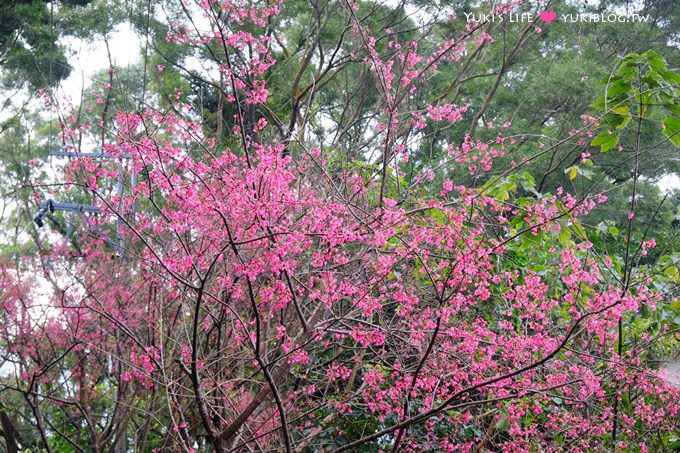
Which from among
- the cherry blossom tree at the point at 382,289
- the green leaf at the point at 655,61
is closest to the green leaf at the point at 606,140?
the cherry blossom tree at the point at 382,289

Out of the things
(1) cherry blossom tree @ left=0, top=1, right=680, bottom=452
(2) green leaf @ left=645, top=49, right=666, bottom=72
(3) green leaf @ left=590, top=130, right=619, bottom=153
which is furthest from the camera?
(1) cherry blossom tree @ left=0, top=1, right=680, bottom=452

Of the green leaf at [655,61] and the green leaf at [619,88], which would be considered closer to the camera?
the green leaf at [655,61]

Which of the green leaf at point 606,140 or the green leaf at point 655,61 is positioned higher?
the green leaf at point 655,61

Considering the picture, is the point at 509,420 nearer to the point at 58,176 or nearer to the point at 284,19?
the point at 58,176

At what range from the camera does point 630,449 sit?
160 inches

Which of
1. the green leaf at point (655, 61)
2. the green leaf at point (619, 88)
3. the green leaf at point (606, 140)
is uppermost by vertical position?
the green leaf at point (619, 88)

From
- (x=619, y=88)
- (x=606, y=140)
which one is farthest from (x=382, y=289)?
(x=619, y=88)

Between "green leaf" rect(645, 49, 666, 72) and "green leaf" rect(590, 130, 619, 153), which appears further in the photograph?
"green leaf" rect(590, 130, 619, 153)

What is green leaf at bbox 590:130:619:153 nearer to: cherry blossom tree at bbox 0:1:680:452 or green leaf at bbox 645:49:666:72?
cherry blossom tree at bbox 0:1:680:452

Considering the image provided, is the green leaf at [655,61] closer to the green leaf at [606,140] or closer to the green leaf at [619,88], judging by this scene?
the green leaf at [619,88]

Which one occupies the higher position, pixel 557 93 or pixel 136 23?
pixel 557 93

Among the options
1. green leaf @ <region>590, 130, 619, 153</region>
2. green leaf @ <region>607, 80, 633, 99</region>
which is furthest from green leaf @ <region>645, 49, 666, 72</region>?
green leaf @ <region>590, 130, 619, 153</region>

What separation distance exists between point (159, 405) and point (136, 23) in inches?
186

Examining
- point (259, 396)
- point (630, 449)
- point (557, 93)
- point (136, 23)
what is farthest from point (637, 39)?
point (259, 396)
